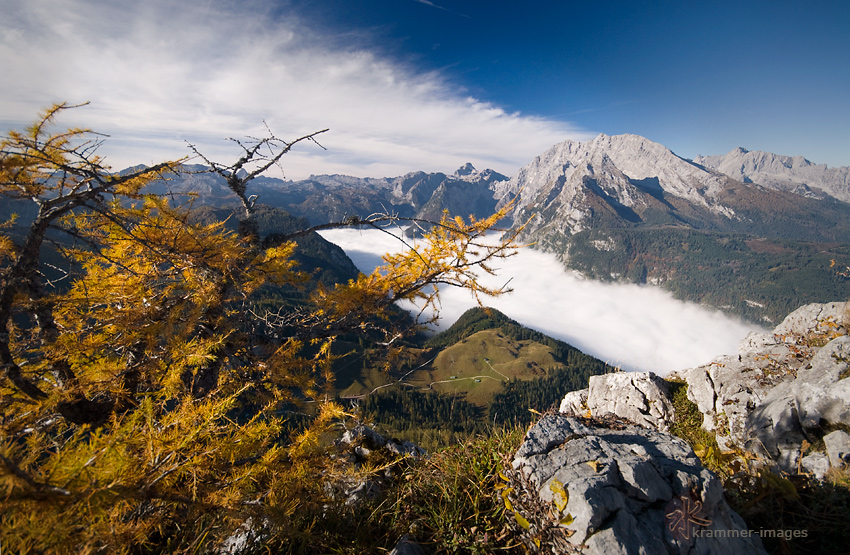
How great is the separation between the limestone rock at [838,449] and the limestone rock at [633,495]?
3306mm

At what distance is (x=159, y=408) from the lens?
508cm

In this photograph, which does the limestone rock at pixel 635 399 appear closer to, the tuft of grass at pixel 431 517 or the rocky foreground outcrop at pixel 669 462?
the rocky foreground outcrop at pixel 669 462

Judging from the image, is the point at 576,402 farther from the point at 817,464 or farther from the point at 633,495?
the point at 633,495

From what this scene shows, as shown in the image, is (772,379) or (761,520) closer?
(761,520)

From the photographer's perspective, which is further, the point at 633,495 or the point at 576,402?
the point at 576,402

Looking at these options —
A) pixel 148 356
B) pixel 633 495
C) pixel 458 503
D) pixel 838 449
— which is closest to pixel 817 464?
pixel 838 449

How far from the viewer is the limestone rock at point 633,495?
2.79 m

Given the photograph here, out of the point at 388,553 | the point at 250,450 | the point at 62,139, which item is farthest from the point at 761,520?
the point at 62,139

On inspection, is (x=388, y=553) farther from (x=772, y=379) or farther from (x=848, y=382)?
(x=772, y=379)

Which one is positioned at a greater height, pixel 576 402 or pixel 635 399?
pixel 635 399

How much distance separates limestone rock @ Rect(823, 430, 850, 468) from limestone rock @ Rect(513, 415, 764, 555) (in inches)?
130

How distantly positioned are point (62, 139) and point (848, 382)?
49.6 ft

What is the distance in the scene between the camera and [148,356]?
6340mm

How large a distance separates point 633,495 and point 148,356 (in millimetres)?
8217
